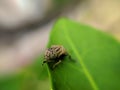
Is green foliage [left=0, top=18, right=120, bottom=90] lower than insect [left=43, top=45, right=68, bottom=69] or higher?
lower

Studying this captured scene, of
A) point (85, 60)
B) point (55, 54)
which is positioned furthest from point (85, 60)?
point (55, 54)

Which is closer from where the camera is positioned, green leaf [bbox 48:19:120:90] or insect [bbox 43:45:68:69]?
green leaf [bbox 48:19:120:90]

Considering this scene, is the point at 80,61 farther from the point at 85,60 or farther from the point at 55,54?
the point at 55,54

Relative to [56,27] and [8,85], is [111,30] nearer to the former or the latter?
[8,85]

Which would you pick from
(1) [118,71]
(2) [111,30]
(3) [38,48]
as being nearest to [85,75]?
(1) [118,71]

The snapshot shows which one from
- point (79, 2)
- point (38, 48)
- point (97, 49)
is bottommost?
point (97, 49)
